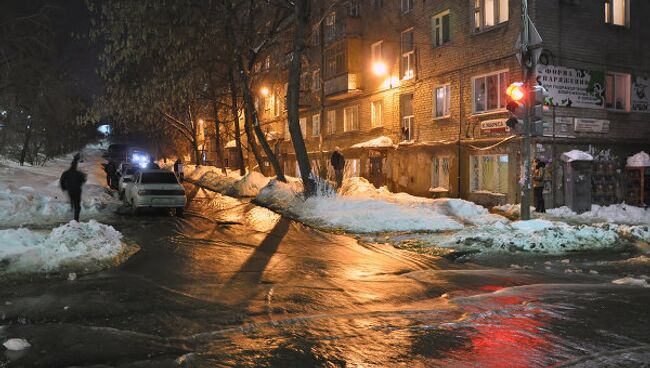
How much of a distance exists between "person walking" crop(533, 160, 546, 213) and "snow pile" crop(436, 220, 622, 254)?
206 inches

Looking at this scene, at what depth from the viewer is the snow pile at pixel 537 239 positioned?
11531 mm

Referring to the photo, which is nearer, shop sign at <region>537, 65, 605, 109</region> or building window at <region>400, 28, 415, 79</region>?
shop sign at <region>537, 65, 605, 109</region>

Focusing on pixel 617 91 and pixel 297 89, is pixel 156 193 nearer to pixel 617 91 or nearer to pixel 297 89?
pixel 297 89

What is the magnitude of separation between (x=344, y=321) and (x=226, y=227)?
9.41m

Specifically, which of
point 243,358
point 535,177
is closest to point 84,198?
point 535,177

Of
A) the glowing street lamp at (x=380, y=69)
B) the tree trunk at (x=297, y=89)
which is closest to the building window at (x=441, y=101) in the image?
the glowing street lamp at (x=380, y=69)

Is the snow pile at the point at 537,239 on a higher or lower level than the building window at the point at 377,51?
lower

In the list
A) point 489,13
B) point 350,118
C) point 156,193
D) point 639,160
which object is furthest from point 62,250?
point 350,118

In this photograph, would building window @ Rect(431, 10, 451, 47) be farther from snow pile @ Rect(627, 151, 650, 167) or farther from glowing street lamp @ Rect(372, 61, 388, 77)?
snow pile @ Rect(627, 151, 650, 167)

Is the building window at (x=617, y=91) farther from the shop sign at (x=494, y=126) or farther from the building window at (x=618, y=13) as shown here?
the shop sign at (x=494, y=126)

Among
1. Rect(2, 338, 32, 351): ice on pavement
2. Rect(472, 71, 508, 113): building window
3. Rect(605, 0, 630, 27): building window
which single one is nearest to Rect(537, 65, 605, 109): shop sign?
Rect(472, 71, 508, 113): building window

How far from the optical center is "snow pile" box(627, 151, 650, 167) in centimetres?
2002

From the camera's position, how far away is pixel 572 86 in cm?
1967

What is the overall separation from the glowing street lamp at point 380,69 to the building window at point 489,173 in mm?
7808
